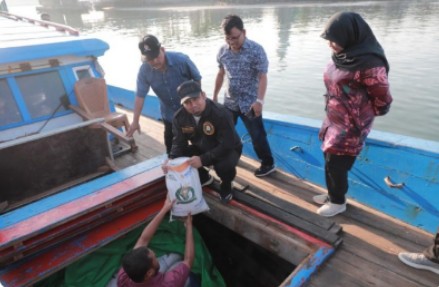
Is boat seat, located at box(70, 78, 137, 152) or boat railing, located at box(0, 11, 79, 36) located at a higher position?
boat railing, located at box(0, 11, 79, 36)

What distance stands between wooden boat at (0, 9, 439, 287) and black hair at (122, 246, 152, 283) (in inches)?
44.2

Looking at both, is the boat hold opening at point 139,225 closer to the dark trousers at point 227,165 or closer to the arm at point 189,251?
the dark trousers at point 227,165

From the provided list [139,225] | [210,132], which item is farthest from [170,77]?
[139,225]

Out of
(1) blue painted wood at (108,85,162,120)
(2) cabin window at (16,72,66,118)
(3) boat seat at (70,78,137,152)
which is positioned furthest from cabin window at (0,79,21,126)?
(1) blue painted wood at (108,85,162,120)

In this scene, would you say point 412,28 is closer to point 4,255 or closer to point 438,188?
point 438,188

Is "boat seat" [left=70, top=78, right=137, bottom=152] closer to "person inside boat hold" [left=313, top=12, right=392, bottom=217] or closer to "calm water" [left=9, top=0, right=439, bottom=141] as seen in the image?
"person inside boat hold" [left=313, top=12, right=392, bottom=217]

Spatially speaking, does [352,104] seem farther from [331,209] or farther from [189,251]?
[189,251]

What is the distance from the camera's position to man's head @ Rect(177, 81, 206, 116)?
2988mm

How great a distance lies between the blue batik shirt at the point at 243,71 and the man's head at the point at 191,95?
2.71 feet

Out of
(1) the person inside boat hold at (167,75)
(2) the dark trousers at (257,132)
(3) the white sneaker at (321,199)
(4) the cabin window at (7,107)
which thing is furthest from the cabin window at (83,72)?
(3) the white sneaker at (321,199)

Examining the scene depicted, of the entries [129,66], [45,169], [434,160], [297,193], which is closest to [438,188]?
[434,160]

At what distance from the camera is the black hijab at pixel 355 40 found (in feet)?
7.64

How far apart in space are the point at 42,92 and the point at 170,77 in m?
2.53

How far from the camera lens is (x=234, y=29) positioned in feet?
11.1
